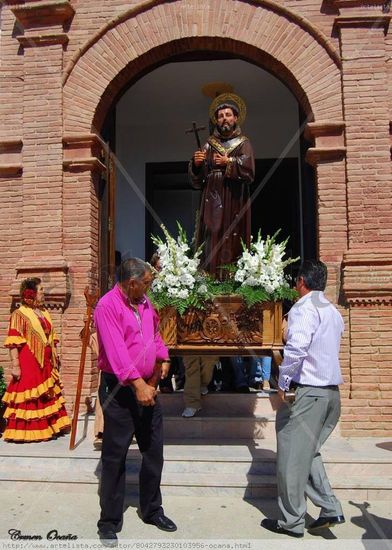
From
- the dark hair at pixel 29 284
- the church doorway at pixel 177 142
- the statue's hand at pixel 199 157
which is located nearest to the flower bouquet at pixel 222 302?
the statue's hand at pixel 199 157

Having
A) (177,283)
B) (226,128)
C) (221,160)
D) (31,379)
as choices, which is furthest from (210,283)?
(31,379)

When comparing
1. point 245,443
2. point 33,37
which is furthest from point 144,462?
point 33,37

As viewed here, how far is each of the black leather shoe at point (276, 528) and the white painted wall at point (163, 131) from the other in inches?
281

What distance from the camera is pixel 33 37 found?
7082mm

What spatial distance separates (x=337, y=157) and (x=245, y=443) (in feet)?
11.6

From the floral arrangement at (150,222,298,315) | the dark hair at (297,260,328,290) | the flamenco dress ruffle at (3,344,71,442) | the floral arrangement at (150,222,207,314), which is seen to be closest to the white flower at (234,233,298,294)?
the floral arrangement at (150,222,298,315)

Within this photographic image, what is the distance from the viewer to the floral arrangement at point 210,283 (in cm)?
467

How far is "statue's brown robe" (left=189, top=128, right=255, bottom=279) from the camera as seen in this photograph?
5594 millimetres

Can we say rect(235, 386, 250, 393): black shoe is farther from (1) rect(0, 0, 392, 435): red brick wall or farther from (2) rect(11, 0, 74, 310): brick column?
(2) rect(11, 0, 74, 310): brick column

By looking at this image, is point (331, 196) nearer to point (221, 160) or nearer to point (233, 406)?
point (221, 160)

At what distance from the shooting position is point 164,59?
743cm

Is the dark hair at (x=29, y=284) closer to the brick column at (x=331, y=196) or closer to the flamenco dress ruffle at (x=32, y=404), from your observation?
the flamenco dress ruffle at (x=32, y=404)

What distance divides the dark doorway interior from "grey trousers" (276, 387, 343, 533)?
5.52m

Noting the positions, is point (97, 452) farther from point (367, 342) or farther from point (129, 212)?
point (129, 212)
